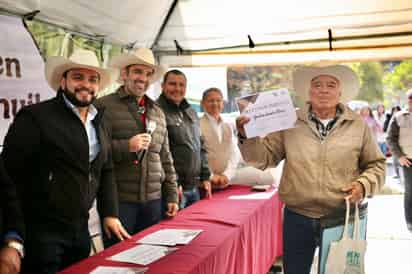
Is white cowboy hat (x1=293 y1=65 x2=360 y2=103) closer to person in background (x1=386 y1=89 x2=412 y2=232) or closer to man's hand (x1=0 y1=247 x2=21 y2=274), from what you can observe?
man's hand (x1=0 y1=247 x2=21 y2=274)

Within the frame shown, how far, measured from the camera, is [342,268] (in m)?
1.83

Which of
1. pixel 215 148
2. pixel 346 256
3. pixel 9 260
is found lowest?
pixel 346 256

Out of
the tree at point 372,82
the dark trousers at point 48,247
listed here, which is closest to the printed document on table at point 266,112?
the dark trousers at point 48,247

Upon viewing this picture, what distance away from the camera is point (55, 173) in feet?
5.39

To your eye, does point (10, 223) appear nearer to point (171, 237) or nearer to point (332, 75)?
point (171, 237)

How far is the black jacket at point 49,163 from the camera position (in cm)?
160

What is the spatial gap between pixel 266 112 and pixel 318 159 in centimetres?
32

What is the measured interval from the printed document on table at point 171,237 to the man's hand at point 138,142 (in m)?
0.44

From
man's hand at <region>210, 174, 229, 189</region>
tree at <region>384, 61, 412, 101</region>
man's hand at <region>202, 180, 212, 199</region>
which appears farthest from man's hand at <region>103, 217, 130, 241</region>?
tree at <region>384, 61, 412, 101</region>

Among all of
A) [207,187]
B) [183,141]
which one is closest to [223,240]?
[183,141]

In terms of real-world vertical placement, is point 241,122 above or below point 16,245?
above

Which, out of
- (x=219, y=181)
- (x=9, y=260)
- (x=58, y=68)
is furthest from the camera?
(x=219, y=181)

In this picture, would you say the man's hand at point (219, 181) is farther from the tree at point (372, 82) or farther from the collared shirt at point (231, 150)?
the tree at point (372, 82)

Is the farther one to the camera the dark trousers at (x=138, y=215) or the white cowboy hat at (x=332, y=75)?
the dark trousers at (x=138, y=215)
